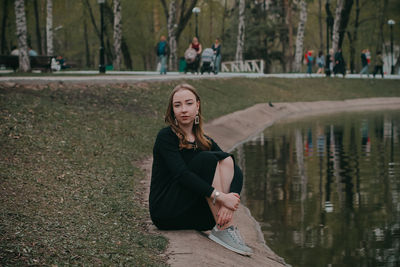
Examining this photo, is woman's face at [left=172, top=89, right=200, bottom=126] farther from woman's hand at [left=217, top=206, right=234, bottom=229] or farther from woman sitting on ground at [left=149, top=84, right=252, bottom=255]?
woman's hand at [left=217, top=206, right=234, bottom=229]

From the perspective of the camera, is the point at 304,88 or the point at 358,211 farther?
the point at 304,88

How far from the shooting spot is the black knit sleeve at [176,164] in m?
6.19

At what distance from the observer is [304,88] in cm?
3522

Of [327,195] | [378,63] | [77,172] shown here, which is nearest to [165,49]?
[378,63]

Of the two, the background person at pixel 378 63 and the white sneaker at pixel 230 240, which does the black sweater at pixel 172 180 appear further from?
the background person at pixel 378 63

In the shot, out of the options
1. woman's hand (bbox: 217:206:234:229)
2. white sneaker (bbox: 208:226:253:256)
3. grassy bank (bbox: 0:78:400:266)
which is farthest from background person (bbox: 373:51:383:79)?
woman's hand (bbox: 217:206:234:229)

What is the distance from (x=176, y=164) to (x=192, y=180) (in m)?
0.25

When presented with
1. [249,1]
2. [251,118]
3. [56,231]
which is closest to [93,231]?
[56,231]

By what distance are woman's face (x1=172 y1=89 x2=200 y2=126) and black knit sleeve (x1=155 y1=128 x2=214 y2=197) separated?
0.57 ft

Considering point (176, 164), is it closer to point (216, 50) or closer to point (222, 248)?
point (222, 248)

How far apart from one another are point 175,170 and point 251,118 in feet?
58.4

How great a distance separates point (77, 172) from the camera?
32.2 ft

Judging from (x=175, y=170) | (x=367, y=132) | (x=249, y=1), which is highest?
(x=249, y=1)

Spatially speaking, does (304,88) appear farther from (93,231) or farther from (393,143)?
(93,231)
